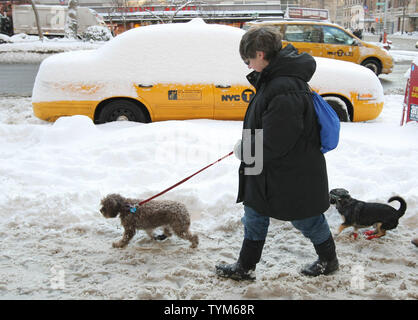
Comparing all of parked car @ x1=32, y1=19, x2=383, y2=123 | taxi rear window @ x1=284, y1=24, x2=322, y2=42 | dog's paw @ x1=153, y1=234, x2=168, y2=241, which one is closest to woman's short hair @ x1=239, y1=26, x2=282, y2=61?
dog's paw @ x1=153, y1=234, x2=168, y2=241

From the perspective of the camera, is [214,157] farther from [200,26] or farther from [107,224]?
[200,26]

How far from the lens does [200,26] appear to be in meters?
6.50

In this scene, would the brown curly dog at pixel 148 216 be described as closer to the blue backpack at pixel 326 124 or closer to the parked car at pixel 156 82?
the blue backpack at pixel 326 124

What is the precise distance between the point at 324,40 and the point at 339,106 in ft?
21.6

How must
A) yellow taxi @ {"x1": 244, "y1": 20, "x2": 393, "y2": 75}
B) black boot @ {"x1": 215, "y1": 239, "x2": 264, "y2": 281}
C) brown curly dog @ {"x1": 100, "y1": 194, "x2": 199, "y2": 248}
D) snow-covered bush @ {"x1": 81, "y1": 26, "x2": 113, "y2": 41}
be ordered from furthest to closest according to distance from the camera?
snow-covered bush @ {"x1": 81, "y1": 26, "x2": 113, "y2": 41}
yellow taxi @ {"x1": 244, "y1": 20, "x2": 393, "y2": 75}
brown curly dog @ {"x1": 100, "y1": 194, "x2": 199, "y2": 248}
black boot @ {"x1": 215, "y1": 239, "x2": 264, "y2": 281}

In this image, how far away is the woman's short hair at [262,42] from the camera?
2.32 meters

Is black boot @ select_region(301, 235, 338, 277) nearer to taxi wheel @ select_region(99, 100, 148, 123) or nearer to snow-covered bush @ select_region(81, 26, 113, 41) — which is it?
taxi wheel @ select_region(99, 100, 148, 123)

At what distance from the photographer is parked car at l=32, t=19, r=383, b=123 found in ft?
20.1

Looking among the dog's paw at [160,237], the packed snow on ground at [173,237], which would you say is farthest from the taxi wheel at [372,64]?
the dog's paw at [160,237]

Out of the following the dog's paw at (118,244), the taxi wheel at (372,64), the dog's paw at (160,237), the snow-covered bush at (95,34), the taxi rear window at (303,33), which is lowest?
the dog's paw at (160,237)

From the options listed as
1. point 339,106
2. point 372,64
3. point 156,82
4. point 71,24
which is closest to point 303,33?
point 372,64

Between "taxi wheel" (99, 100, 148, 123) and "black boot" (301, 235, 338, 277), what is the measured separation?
4.10 m

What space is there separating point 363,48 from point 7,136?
1096 centimetres

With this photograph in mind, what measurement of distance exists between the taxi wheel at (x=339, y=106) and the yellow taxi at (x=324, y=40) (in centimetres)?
614
